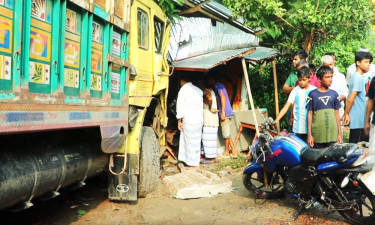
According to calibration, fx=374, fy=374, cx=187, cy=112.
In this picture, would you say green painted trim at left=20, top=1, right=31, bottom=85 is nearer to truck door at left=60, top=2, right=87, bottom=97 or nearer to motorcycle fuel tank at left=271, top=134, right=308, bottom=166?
truck door at left=60, top=2, right=87, bottom=97

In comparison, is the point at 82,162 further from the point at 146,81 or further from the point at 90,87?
the point at 146,81

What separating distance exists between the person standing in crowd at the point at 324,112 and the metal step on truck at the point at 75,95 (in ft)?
6.89

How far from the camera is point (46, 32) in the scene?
2.80 metres

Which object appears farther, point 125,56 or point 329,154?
point 125,56

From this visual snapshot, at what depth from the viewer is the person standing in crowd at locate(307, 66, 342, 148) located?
179 inches

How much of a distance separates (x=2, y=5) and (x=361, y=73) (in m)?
4.45

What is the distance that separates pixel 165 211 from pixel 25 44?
109 inches

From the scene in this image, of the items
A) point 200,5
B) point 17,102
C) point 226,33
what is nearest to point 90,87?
point 17,102

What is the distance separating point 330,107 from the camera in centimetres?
458

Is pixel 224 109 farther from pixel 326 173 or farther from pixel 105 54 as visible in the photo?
pixel 105 54

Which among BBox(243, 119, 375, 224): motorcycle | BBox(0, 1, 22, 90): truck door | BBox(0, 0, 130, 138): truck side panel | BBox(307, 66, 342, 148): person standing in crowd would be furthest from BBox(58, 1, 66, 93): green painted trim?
BBox(307, 66, 342, 148): person standing in crowd

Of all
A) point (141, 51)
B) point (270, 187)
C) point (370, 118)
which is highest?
point (141, 51)

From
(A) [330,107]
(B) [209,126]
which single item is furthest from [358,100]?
(B) [209,126]

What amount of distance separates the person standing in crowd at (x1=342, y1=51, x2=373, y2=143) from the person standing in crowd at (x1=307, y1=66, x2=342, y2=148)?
0.50m
